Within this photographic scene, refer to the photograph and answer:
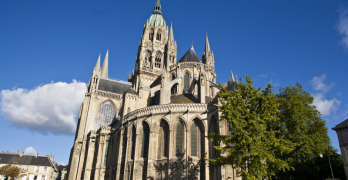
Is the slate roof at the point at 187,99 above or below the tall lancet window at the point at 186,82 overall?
below

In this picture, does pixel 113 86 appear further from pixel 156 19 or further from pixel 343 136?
pixel 343 136

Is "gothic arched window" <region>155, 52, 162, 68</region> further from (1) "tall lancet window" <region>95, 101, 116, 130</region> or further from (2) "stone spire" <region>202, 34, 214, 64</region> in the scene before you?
(1) "tall lancet window" <region>95, 101, 116, 130</region>

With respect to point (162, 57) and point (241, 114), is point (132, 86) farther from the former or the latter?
point (241, 114)

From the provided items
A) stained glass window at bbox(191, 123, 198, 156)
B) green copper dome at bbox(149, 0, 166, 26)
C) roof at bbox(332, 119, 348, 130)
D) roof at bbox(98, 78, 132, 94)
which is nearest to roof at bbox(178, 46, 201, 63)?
roof at bbox(98, 78, 132, 94)

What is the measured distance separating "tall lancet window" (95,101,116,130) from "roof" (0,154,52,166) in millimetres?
23569

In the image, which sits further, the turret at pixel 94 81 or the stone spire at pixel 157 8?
the stone spire at pixel 157 8

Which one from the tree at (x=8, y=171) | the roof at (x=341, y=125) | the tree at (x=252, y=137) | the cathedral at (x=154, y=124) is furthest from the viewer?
the tree at (x=8, y=171)

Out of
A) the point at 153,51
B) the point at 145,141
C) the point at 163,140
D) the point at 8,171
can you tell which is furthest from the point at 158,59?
the point at 8,171

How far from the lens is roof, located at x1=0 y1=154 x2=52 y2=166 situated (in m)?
53.1

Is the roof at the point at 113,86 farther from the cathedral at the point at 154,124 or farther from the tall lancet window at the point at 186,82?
the tall lancet window at the point at 186,82

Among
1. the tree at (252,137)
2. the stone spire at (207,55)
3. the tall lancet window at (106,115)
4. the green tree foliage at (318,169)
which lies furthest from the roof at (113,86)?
the green tree foliage at (318,169)

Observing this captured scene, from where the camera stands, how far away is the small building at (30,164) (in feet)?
174

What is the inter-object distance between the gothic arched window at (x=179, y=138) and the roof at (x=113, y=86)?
23369 mm

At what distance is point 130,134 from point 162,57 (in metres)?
24.5
